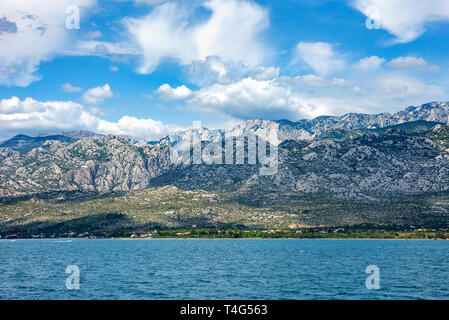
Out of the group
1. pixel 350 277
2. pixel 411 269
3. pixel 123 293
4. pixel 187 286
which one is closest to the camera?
pixel 123 293

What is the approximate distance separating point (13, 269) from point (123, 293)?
57542 mm

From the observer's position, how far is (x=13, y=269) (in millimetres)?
115562

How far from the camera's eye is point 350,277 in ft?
316
